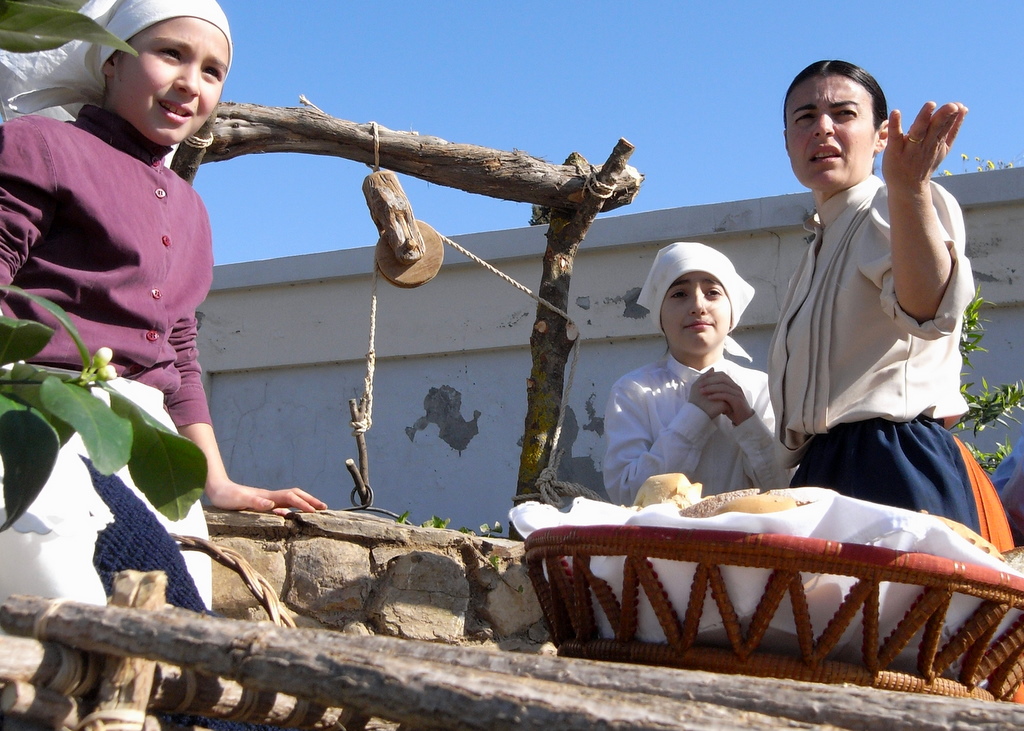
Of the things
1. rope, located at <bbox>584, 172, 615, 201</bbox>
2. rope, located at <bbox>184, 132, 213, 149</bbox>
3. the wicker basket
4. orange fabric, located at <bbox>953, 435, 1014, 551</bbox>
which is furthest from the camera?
rope, located at <bbox>584, 172, 615, 201</bbox>

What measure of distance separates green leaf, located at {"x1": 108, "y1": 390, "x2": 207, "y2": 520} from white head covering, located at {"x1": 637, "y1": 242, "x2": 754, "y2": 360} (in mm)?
1976

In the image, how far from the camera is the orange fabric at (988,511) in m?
1.83

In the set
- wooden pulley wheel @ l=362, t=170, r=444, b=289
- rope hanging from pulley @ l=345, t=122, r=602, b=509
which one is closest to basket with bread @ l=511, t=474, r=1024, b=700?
rope hanging from pulley @ l=345, t=122, r=602, b=509

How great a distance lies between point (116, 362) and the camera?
169cm

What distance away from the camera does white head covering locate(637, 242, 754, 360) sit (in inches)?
103

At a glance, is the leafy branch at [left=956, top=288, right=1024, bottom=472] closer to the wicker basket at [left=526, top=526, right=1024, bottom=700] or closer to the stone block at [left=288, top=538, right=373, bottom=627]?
the stone block at [left=288, top=538, right=373, bottom=627]

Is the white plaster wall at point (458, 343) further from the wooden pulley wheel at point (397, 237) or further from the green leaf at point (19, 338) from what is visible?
the green leaf at point (19, 338)

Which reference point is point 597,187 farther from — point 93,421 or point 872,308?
point 93,421

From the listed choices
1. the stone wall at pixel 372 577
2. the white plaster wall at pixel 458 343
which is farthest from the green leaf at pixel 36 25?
the white plaster wall at pixel 458 343

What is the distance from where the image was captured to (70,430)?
0.71 m

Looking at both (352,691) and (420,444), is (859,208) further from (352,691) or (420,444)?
(420,444)

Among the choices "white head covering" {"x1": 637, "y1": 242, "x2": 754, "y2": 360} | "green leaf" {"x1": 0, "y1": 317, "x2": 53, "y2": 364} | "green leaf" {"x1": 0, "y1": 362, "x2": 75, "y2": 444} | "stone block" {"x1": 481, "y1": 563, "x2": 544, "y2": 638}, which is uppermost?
"white head covering" {"x1": 637, "y1": 242, "x2": 754, "y2": 360}

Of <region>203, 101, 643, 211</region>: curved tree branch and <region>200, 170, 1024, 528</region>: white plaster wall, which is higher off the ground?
<region>203, 101, 643, 211</region>: curved tree branch

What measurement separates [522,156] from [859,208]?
1348 millimetres
